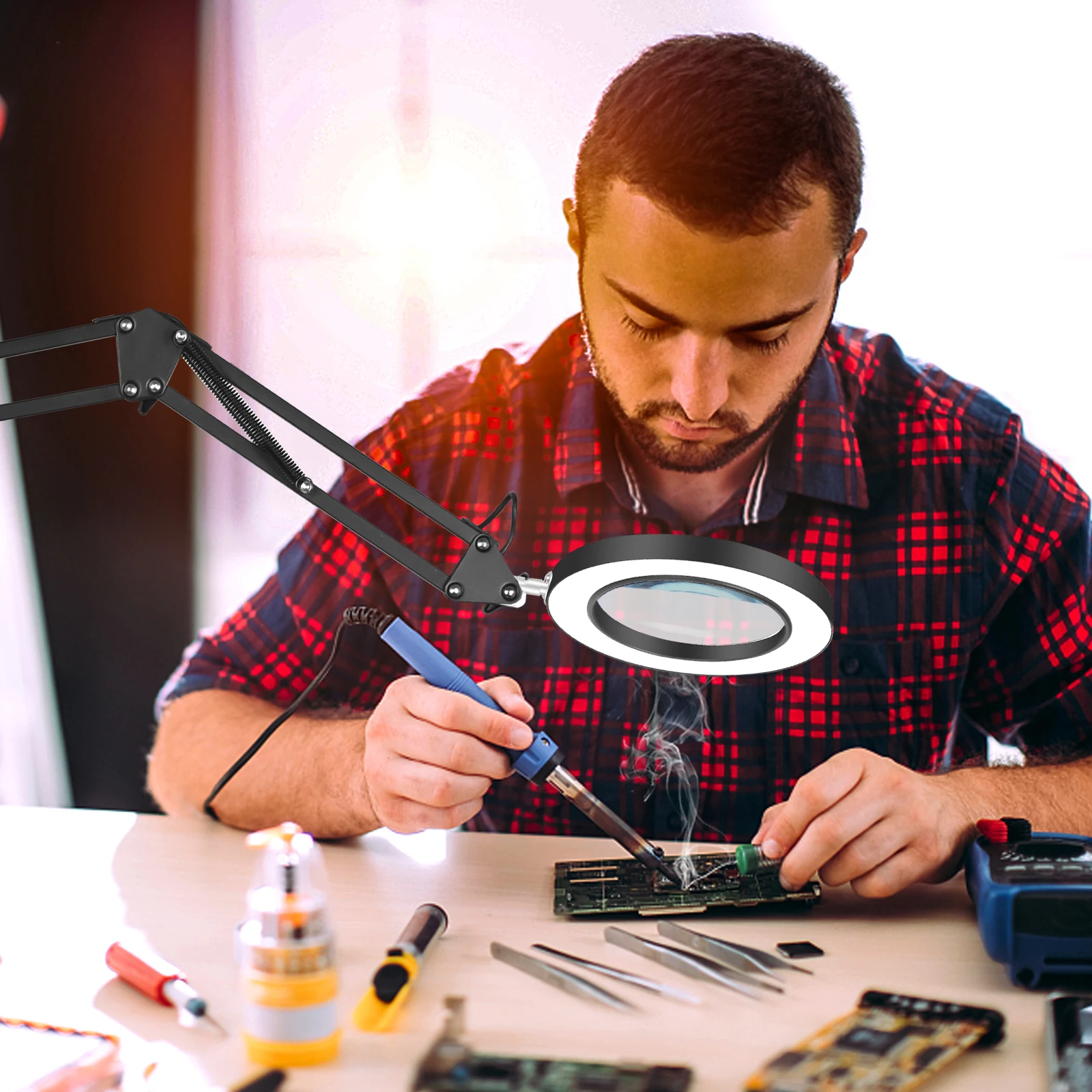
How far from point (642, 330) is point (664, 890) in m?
0.67

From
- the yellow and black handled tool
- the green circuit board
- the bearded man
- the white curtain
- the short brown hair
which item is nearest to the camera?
the green circuit board

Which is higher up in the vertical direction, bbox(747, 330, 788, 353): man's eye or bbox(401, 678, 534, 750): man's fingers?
bbox(747, 330, 788, 353): man's eye

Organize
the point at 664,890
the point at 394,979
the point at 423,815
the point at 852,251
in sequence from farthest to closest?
1. the point at 852,251
2. the point at 423,815
3. the point at 664,890
4. the point at 394,979

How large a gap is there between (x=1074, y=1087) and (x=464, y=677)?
1.96 ft

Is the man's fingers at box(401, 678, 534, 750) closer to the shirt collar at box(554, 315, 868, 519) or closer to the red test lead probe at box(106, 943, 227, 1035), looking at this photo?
the red test lead probe at box(106, 943, 227, 1035)

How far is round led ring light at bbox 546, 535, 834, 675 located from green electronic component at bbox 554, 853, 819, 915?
9.5 inches

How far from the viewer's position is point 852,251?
4.95 ft

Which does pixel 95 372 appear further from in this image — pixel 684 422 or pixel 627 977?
pixel 627 977

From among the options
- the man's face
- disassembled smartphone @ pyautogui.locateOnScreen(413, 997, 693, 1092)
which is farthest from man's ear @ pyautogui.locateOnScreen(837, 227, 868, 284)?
disassembled smartphone @ pyautogui.locateOnScreen(413, 997, 693, 1092)

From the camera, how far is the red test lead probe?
2.66 ft

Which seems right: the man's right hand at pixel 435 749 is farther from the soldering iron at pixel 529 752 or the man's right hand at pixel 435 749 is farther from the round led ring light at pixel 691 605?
the round led ring light at pixel 691 605

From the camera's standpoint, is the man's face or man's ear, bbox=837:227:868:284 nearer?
the man's face

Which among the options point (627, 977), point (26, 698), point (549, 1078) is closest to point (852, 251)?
point (627, 977)

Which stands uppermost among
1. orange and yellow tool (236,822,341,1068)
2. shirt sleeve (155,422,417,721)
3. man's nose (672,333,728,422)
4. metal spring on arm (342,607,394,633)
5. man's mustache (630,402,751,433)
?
man's nose (672,333,728,422)
